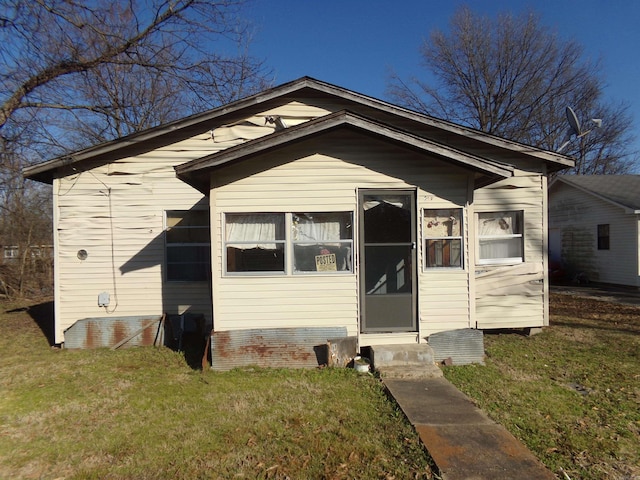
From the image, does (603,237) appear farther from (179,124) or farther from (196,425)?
(196,425)

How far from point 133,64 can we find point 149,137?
4267 mm

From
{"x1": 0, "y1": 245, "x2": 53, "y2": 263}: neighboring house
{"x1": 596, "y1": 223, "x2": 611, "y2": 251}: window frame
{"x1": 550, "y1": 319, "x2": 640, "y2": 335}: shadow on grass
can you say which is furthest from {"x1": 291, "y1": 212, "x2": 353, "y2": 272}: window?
{"x1": 0, "y1": 245, "x2": 53, "y2": 263}: neighboring house

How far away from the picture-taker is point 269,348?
19.2 feet

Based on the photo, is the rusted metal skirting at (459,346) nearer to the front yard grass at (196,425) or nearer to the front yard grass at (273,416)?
the front yard grass at (273,416)

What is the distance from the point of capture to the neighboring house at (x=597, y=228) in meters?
13.9

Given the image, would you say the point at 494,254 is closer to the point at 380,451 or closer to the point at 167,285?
the point at 380,451

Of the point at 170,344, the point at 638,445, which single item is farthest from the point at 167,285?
the point at 638,445

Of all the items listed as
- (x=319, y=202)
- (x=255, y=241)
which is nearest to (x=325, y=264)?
(x=319, y=202)

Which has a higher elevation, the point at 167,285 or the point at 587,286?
the point at 167,285

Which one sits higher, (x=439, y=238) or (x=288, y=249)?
(x=439, y=238)

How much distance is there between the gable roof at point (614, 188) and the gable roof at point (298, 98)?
27.4ft

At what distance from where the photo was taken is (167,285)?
25.8 ft

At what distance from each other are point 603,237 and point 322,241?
1438cm

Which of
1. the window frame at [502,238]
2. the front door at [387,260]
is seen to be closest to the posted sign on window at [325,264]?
the front door at [387,260]
